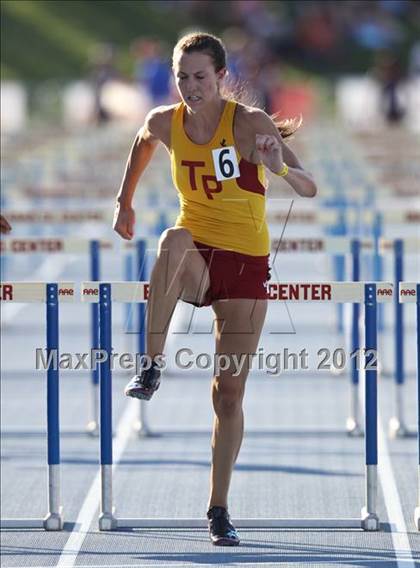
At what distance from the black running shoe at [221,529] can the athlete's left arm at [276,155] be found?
4.46 feet

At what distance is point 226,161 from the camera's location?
6.93 m

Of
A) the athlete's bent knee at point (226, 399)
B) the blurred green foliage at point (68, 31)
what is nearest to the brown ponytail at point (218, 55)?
the athlete's bent knee at point (226, 399)

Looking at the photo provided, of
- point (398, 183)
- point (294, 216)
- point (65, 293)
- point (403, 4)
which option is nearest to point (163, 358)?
point (65, 293)

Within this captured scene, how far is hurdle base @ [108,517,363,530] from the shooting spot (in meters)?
8.06

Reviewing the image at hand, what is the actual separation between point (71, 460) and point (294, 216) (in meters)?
5.03

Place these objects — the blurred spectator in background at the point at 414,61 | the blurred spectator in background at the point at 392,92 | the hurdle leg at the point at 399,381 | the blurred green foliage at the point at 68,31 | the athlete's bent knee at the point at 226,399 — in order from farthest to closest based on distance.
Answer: the blurred green foliage at the point at 68,31
the blurred spectator in background at the point at 414,61
the blurred spectator in background at the point at 392,92
the hurdle leg at the point at 399,381
the athlete's bent knee at the point at 226,399

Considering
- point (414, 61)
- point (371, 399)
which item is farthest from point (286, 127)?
point (414, 61)

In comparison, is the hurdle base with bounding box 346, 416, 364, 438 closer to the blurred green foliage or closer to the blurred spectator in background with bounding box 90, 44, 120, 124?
the blurred spectator in background with bounding box 90, 44, 120, 124

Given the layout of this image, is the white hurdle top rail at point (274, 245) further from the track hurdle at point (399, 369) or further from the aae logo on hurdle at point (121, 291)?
the aae logo on hurdle at point (121, 291)

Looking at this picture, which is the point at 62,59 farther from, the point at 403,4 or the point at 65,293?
the point at 65,293

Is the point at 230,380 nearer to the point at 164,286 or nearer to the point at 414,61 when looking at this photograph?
the point at 164,286

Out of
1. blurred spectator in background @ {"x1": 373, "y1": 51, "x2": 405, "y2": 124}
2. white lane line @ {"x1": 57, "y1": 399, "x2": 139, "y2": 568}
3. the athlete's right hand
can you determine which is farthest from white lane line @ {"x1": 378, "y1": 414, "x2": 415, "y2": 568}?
blurred spectator in background @ {"x1": 373, "y1": 51, "x2": 405, "y2": 124}

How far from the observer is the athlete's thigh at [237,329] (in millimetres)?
7164

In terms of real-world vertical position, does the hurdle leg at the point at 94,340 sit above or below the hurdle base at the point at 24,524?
above
